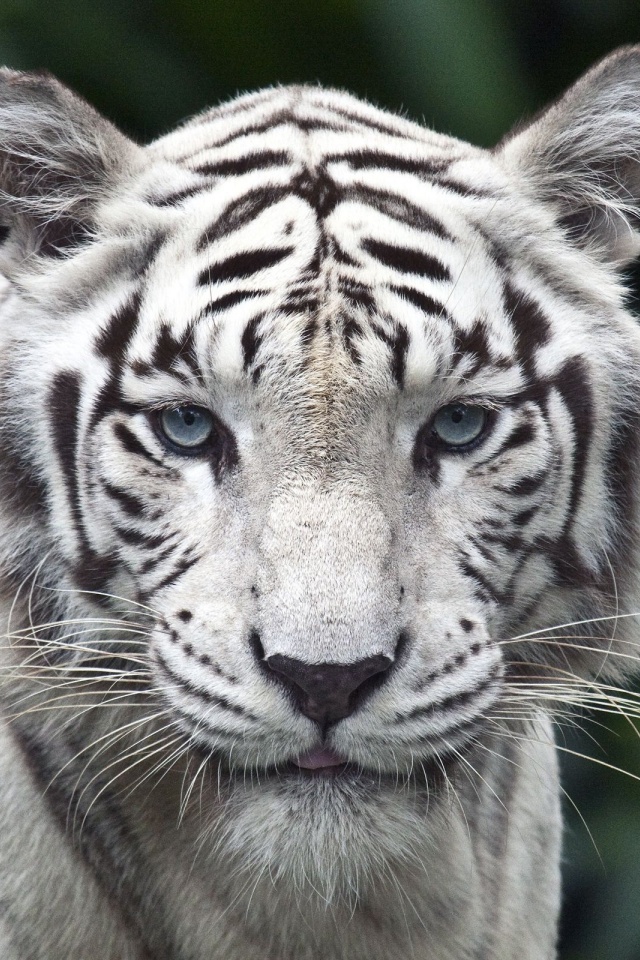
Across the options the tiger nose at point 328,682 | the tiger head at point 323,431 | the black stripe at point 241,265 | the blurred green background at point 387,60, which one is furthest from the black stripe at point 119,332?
the blurred green background at point 387,60

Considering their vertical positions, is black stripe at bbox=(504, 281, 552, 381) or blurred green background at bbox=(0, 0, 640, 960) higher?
blurred green background at bbox=(0, 0, 640, 960)

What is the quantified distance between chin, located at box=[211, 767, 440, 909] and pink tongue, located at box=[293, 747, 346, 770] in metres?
0.02

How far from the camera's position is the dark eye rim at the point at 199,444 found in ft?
5.44

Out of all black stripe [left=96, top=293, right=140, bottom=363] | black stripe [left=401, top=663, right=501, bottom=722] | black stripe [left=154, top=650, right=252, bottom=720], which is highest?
black stripe [left=96, top=293, right=140, bottom=363]

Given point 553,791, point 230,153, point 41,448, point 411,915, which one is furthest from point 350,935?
point 230,153

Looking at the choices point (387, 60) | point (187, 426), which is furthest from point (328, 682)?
point (387, 60)

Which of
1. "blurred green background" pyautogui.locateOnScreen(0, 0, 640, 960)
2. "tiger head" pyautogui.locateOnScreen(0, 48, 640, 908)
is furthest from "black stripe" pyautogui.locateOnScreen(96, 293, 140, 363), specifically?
"blurred green background" pyautogui.locateOnScreen(0, 0, 640, 960)

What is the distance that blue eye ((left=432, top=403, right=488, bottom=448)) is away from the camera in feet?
5.52

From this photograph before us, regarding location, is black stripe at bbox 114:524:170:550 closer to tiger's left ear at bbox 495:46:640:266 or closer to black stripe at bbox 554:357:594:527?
black stripe at bbox 554:357:594:527

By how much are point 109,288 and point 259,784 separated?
731mm

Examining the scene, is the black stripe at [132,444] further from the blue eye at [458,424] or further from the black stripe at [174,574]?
the blue eye at [458,424]

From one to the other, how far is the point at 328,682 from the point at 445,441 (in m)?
0.40

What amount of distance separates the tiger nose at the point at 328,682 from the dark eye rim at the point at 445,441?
0.32m

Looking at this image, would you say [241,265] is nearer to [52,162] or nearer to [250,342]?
[250,342]
